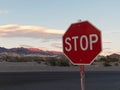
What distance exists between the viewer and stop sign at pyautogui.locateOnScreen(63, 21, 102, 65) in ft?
25.8

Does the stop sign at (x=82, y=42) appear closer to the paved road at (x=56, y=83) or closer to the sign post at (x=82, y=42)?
the sign post at (x=82, y=42)

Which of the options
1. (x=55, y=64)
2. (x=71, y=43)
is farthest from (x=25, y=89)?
(x=55, y=64)

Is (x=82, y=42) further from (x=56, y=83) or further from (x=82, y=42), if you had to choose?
(x=56, y=83)

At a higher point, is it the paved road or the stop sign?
the stop sign

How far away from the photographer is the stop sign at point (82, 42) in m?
7.85

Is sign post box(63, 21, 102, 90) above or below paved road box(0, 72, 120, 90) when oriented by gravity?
above

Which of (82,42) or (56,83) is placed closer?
(82,42)

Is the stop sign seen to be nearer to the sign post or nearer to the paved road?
the sign post

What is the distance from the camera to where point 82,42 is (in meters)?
7.96

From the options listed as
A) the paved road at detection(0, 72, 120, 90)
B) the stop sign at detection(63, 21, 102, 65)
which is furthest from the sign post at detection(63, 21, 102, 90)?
the paved road at detection(0, 72, 120, 90)

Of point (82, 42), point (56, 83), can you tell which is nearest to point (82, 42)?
point (82, 42)

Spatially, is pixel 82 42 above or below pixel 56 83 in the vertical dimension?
above

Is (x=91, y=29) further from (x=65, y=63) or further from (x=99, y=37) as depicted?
(x=65, y=63)

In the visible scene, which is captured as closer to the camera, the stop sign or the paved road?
the stop sign
